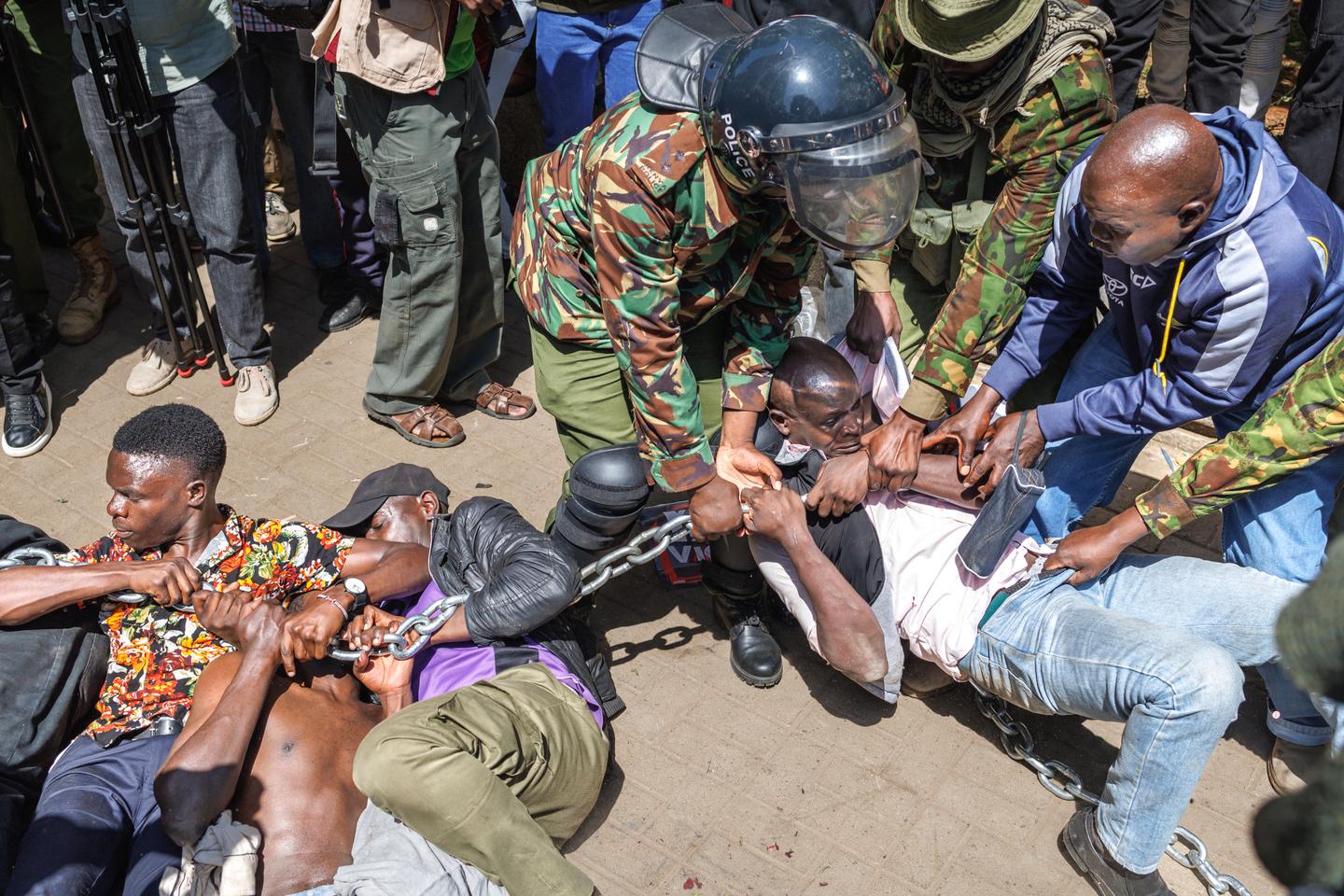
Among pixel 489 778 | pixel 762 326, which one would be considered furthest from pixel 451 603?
pixel 762 326

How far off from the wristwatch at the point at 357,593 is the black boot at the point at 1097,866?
1957 mm

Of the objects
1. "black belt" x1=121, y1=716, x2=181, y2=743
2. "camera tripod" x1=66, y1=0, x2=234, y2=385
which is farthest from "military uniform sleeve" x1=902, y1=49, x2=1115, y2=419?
"camera tripod" x1=66, y1=0, x2=234, y2=385

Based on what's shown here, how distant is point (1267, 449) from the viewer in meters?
2.91

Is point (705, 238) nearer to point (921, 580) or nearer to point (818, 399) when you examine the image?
point (818, 399)

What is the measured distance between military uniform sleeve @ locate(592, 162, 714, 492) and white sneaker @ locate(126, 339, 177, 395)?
2.55 meters

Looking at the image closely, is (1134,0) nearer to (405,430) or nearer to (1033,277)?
(1033,277)

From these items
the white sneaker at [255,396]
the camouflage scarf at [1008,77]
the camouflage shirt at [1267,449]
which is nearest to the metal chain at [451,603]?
the camouflage shirt at [1267,449]

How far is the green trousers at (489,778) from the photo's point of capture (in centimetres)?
256

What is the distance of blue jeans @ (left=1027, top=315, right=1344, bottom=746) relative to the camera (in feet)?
10.2

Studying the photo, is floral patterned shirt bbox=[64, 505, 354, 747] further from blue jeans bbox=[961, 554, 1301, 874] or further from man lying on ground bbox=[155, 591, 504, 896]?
blue jeans bbox=[961, 554, 1301, 874]

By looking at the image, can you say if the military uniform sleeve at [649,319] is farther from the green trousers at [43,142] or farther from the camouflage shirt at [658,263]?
the green trousers at [43,142]

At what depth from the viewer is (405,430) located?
457 centimetres

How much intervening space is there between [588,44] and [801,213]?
2665mm

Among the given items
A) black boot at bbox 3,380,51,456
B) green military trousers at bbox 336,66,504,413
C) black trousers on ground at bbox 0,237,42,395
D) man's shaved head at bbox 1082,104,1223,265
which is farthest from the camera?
black boot at bbox 3,380,51,456
